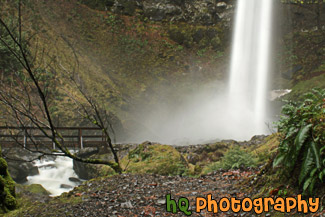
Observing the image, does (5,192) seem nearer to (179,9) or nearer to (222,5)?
(179,9)

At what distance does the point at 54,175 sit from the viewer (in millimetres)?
11383

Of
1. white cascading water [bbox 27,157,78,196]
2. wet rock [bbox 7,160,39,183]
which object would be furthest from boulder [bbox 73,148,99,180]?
wet rock [bbox 7,160,39,183]

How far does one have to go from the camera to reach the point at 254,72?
25266 millimetres

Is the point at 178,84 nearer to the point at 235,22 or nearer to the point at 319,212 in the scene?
the point at 235,22

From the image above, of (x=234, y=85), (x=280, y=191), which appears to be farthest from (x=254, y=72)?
(x=280, y=191)

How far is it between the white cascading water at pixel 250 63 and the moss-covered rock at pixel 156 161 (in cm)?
1214

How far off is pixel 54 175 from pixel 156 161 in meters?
6.08

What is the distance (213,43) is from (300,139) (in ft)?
88.0

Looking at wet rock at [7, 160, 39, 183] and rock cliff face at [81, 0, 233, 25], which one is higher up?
rock cliff face at [81, 0, 233, 25]

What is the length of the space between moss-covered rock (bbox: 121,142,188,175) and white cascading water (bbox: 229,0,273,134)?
12.1 m

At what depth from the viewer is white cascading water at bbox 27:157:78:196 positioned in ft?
33.8

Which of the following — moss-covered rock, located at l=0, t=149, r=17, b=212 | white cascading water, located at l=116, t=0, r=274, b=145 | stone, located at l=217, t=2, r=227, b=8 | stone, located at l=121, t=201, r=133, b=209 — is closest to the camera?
stone, located at l=121, t=201, r=133, b=209

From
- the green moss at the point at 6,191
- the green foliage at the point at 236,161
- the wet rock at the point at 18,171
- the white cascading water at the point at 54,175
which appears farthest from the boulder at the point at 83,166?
the green foliage at the point at 236,161

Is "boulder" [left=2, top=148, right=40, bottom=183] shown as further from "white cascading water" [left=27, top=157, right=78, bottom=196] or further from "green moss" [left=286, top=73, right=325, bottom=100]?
"green moss" [left=286, top=73, right=325, bottom=100]
